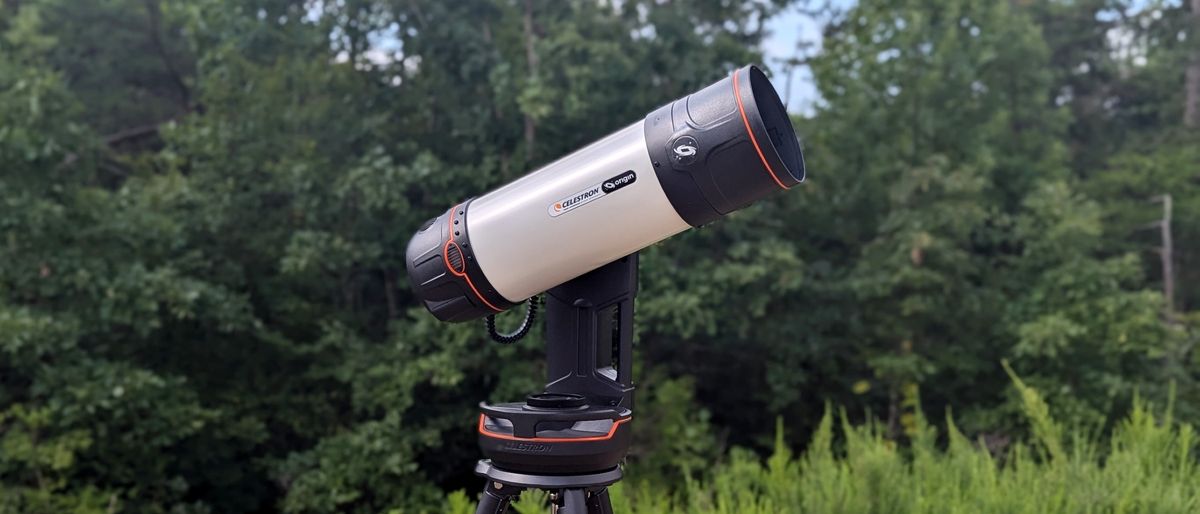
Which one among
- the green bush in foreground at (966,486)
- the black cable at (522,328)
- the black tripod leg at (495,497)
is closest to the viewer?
the black tripod leg at (495,497)

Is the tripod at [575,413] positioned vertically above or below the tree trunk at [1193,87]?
below

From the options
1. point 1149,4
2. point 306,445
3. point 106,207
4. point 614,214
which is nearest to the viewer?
point 614,214

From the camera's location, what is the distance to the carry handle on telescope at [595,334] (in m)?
1.57

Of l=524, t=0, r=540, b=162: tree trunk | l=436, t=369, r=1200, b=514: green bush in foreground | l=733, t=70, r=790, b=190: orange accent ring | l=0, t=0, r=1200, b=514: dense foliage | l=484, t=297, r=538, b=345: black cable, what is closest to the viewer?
l=733, t=70, r=790, b=190: orange accent ring

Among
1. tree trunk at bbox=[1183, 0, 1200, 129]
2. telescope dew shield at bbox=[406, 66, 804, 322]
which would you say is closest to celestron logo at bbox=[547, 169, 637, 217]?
telescope dew shield at bbox=[406, 66, 804, 322]

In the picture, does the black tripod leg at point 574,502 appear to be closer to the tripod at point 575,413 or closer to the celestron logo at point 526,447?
the tripod at point 575,413

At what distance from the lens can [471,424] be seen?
23.6 ft

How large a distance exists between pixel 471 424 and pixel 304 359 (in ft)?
5.47

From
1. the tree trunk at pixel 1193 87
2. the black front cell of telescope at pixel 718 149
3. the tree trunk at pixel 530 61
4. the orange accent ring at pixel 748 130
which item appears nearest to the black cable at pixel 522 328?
the black front cell of telescope at pixel 718 149

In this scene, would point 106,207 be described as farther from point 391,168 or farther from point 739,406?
point 739,406

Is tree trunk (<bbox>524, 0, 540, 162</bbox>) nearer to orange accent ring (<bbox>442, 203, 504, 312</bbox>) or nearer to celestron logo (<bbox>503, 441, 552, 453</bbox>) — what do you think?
orange accent ring (<bbox>442, 203, 504, 312</bbox>)

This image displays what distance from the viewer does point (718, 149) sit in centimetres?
141

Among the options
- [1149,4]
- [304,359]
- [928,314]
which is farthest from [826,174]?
[1149,4]

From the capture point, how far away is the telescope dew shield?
1.41 m
